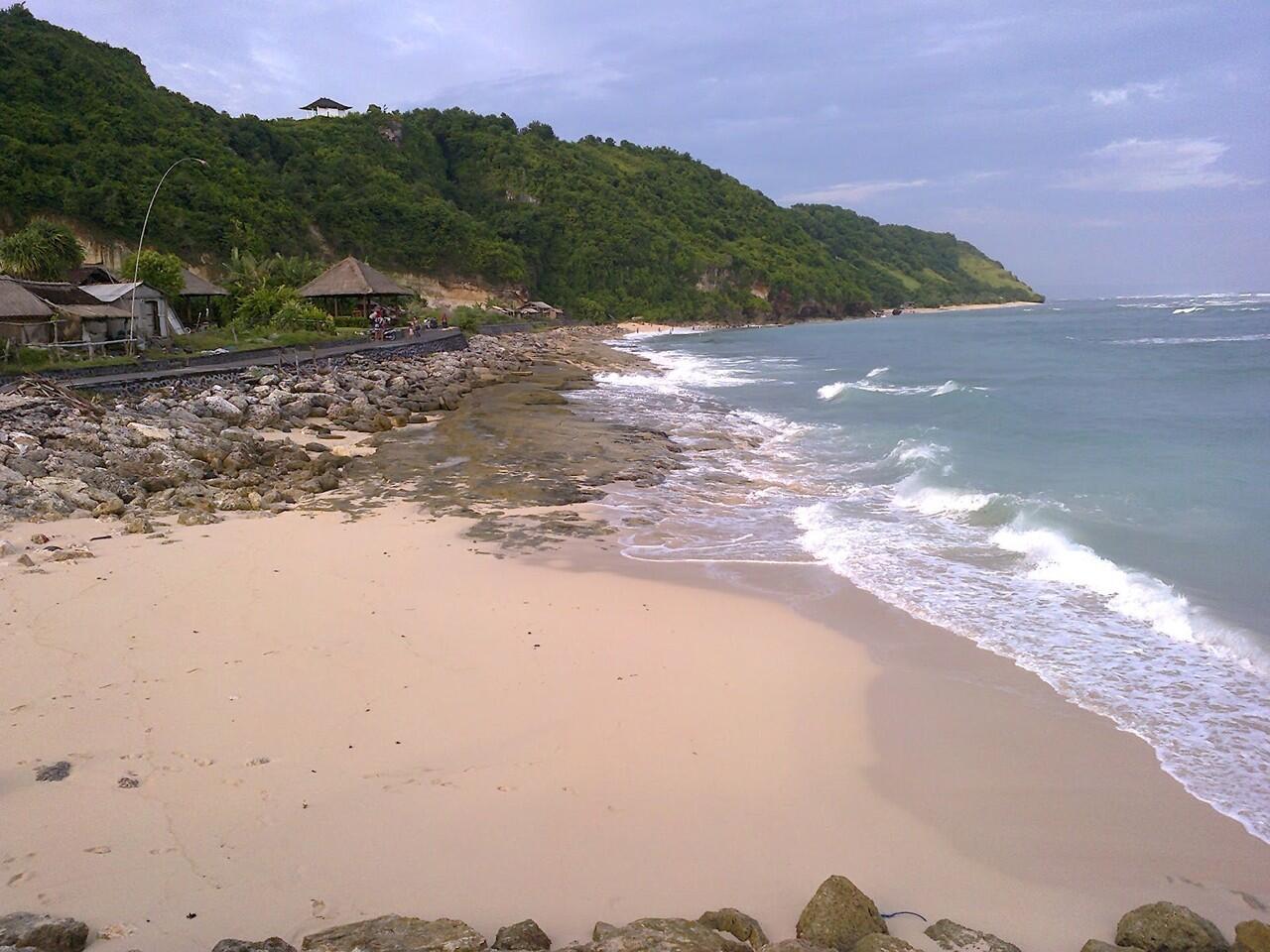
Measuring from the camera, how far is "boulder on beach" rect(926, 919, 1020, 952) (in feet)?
11.8

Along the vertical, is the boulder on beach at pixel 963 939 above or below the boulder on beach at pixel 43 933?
below

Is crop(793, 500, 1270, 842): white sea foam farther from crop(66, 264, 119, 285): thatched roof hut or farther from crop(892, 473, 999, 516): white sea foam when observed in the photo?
crop(66, 264, 119, 285): thatched roof hut

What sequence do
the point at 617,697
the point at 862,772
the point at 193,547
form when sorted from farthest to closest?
the point at 193,547
the point at 617,697
the point at 862,772

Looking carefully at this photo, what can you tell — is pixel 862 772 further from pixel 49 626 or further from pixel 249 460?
pixel 249 460

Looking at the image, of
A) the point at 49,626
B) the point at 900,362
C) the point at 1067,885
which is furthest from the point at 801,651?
the point at 900,362

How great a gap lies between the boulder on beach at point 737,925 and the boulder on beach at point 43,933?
8.44ft

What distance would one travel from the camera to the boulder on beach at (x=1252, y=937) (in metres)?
3.56

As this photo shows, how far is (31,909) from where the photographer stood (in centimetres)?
362

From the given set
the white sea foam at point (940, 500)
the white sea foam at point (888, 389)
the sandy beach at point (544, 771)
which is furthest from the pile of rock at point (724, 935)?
the white sea foam at point (888, 389)

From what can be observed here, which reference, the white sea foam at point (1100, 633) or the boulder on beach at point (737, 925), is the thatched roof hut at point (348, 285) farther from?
the boulder on beach at point (737, 925)

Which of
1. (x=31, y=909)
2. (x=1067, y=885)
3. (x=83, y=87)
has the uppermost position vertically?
(x=83, y=87)

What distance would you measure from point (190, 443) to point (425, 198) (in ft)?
217

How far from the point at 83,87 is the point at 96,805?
5797 cm

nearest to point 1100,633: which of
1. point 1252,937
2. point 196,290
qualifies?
point 1252,937
